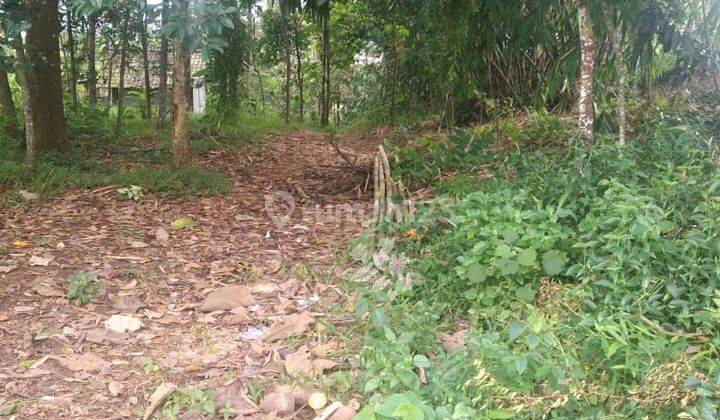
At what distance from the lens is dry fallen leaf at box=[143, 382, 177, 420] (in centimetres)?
258

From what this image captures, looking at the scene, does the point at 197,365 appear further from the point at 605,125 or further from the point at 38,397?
the point at 605,125

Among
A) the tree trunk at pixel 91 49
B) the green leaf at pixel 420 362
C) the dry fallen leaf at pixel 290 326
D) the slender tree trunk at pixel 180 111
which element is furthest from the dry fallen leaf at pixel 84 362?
the tree trunk at pixel 91 49

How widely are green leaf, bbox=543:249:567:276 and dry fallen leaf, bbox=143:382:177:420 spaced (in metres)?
1.84

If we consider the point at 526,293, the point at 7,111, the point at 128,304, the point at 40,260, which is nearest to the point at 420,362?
the point at 526,293

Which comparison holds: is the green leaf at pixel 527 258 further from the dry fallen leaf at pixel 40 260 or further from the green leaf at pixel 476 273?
the dry fallen leaf at pixel 40 260

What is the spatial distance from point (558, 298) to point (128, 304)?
2.44 meters

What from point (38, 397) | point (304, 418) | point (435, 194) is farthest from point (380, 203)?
point (38, 397)

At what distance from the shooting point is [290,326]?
3.32 meters

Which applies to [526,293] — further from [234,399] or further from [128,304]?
[128,304]

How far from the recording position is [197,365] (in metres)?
3.00

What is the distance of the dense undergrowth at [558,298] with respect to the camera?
220 cm

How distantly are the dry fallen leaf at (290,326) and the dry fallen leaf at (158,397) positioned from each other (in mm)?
638

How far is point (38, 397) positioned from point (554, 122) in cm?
554

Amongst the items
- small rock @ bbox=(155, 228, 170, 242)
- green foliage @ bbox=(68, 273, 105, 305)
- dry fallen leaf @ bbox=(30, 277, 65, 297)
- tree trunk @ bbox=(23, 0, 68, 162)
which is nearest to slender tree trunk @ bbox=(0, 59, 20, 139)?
tree trunk @ bbox=(23, 0, 68, 162)
